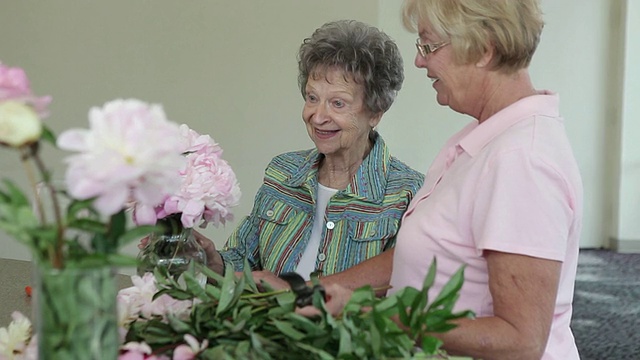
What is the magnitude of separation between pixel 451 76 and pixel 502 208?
1.18ft

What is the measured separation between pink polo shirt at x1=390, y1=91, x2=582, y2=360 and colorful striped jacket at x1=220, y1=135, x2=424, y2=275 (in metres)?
0.62

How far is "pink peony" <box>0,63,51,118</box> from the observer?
83 centimetres

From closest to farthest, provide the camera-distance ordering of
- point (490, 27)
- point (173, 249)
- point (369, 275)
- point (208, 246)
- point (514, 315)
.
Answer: point (514, 315) → point (490, 27) → point (173, 249) → point (369, 275) → point (208, 246)

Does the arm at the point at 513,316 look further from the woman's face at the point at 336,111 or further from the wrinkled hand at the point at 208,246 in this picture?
the woman's face at the point at 336,111

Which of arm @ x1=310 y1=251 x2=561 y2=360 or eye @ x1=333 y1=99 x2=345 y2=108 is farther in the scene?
eye @ x1=333 y1=99 x2=345 y2=108

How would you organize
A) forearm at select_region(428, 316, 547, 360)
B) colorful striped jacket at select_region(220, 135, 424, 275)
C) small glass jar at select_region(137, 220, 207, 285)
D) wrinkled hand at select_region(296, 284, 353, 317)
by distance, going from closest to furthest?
wrinkled hand at select_region(296, 284, 353, 317) → forearm at select_region(428, 316, 547, 360) → small glass jar at select_region(137, 220, 207, 285) → colorful striped jacket at select_region(220, 135, 424, 275)

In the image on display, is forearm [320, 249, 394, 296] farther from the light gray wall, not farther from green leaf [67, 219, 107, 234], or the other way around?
the light gray wall

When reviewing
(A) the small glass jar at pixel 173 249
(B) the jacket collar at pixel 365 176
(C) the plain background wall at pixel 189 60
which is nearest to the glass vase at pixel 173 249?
(A) the small glass jar at pixel 173 249

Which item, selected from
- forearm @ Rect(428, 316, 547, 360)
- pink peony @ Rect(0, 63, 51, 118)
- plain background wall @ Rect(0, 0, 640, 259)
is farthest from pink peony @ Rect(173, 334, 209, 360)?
plain background wall @ Rect(0, 0, 640, 259)

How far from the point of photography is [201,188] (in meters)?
1.73

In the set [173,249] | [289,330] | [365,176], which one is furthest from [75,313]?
[365,176]

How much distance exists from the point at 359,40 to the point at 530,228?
3.77 ft

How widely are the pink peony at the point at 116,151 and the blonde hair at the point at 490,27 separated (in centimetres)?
96

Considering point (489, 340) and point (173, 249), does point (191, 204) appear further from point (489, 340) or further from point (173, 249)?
point (489, 340)
